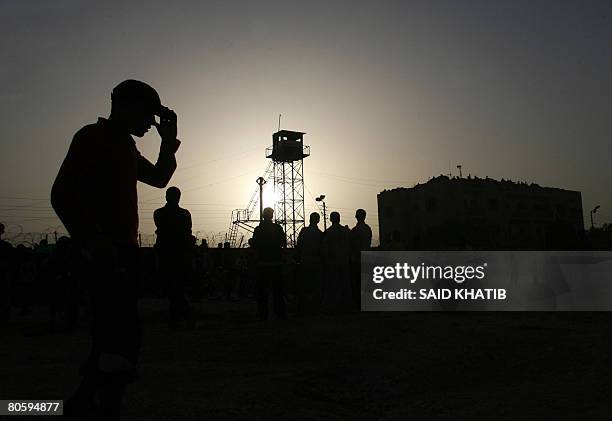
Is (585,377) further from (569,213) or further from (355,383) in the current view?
(569,213)

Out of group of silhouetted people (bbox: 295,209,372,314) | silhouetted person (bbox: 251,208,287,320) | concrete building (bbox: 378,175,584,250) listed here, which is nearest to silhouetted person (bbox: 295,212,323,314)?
group of silhouetted people (bbox: 295,209,372,314)

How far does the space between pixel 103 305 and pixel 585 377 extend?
A: 141 inches

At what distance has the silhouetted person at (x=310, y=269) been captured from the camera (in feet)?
32.1

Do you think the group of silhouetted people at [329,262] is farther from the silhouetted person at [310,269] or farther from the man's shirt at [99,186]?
the man's shirt at [99,186]

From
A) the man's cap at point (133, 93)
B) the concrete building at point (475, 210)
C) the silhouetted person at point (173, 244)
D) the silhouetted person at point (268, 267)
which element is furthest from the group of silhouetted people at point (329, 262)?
the concrete building at point (475, 210)

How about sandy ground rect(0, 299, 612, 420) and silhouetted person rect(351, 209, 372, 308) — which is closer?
sandy ground rect(0, 299, 612, 420)

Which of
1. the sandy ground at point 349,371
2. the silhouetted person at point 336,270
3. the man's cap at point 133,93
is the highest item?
the man's cap at point 133,93

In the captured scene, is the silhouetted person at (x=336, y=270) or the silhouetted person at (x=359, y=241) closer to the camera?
the silhouetted person at (x=336, y=270)

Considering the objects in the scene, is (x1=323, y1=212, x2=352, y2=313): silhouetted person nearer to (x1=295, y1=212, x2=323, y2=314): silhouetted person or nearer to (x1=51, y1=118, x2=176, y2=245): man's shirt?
(x1=295, y1=212, x2=323, y2=314): silhouetted person

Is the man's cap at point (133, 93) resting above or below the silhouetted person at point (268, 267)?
above

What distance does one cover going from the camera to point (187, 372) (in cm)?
417

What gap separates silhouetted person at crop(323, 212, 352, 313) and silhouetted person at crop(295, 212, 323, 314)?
0.19 metres

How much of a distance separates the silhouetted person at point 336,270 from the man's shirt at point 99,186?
304 inches

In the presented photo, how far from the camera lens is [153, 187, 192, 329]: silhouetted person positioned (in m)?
6.80
